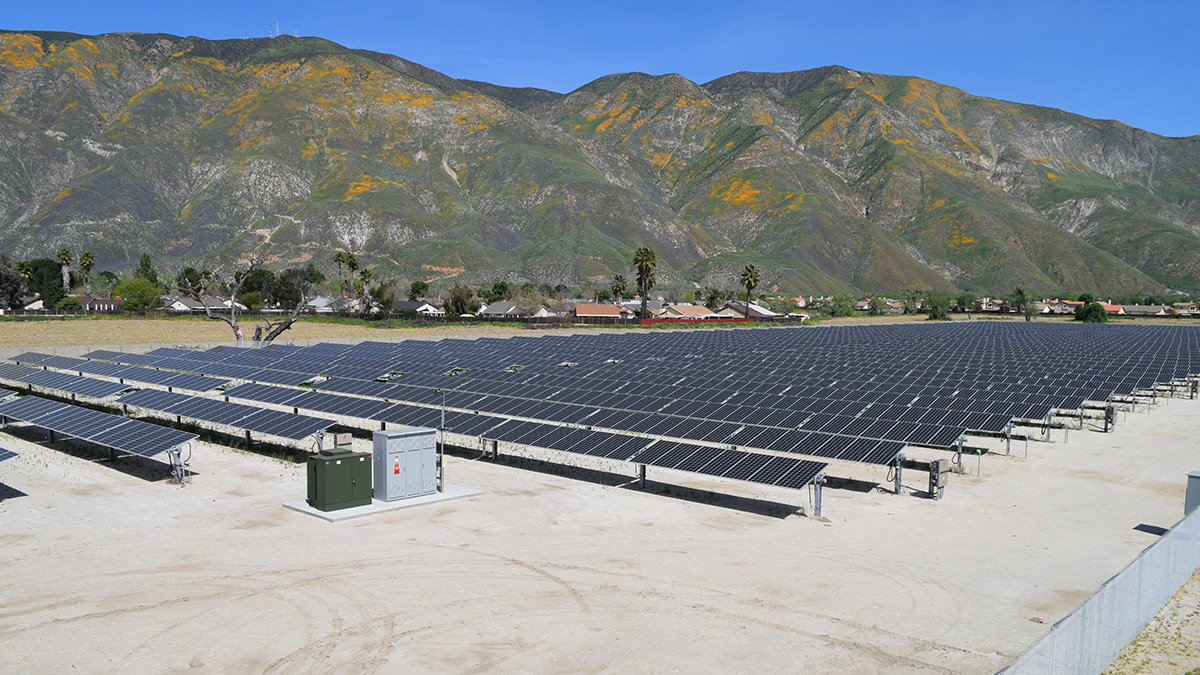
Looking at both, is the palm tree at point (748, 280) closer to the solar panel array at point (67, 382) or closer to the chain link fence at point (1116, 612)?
the solar panel array at point (67, 382)

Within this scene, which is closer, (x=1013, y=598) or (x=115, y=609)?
(x=115, y=609)

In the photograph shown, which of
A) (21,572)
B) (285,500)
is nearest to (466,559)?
(285,500)

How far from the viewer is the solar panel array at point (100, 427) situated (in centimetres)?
2156

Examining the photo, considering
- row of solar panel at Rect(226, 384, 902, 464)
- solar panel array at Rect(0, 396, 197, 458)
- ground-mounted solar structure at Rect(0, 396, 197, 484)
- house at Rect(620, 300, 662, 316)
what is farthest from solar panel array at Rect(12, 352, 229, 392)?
house at Rect(620, 300, 662, 316)

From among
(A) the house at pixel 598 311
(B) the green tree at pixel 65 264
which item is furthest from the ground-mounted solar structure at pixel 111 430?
(B) the green tree at pixel 65 264

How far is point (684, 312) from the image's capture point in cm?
14975

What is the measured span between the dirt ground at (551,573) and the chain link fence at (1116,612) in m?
1.39

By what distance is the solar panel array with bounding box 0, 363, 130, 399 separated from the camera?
3175cm

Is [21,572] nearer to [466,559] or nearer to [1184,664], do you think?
[466,559]

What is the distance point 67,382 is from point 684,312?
122209 mm

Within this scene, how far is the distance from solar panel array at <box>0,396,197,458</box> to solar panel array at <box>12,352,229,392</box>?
25.2 ft

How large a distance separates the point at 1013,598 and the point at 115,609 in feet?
51.3

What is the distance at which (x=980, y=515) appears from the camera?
19984 millimetres

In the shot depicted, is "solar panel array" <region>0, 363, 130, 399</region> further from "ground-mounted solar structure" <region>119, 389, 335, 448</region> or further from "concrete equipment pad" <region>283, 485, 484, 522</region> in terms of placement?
"concrete equipment pad" <region>283, 485, 484, 522</region>
